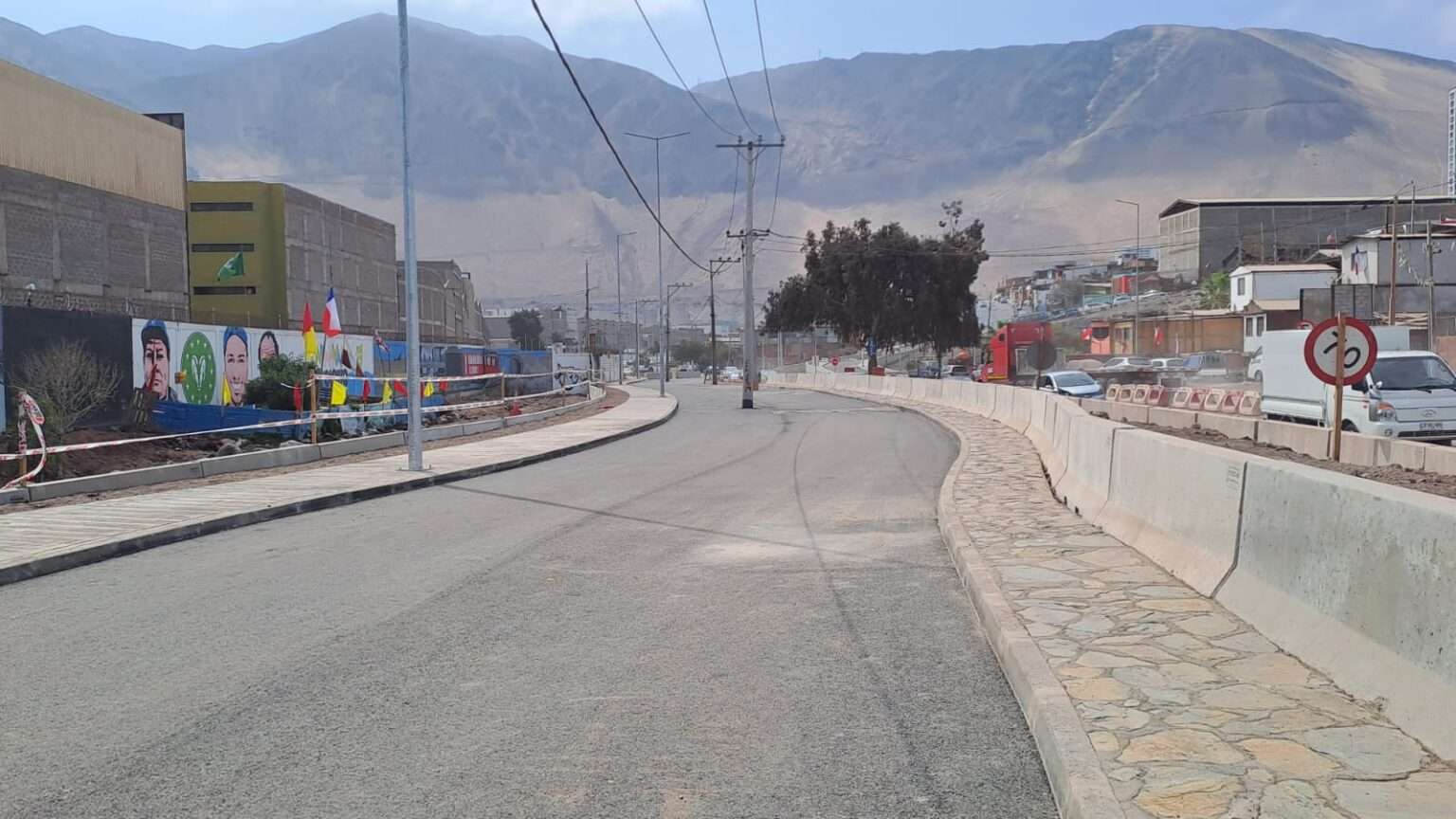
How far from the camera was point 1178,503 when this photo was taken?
A: 819 cm

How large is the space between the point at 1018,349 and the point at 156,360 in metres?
43.4

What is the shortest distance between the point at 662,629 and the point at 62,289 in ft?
165

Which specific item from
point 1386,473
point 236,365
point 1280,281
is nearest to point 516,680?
point 1386,473

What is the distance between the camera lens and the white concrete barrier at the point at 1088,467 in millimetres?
10727

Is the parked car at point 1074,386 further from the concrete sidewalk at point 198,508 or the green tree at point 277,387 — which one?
the green tree at point 277,387

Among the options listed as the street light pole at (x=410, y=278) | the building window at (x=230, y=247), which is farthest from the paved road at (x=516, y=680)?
the building window at (x=230, y=247)

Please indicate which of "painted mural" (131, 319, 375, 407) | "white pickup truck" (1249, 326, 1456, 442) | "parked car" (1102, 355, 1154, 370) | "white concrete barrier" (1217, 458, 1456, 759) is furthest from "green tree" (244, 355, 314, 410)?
"parked car" (1102, 355, 1154, 370)

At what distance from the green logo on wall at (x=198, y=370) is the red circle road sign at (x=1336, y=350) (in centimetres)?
2228

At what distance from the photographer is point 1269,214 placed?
102 metres

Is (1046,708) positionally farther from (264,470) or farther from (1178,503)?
(264,470)

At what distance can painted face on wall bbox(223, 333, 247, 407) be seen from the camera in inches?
1105

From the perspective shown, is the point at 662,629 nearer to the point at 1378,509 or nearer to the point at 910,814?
the point at 910,814

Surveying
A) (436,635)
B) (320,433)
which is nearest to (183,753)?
(436,635)

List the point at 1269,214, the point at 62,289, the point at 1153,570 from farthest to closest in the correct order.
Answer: the point at 1269,214 → the point at 62,289 → the point at 1153,570
